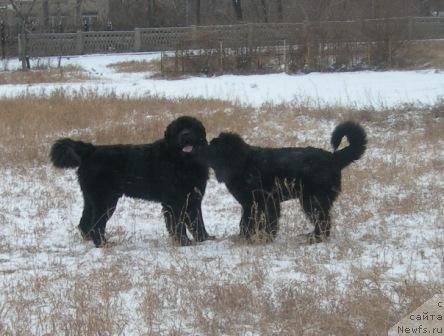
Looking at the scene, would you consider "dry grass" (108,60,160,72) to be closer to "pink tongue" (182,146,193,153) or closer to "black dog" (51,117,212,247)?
"black dog" (51,117,212,247)

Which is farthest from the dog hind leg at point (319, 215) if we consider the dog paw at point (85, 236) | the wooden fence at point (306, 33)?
the wooden fence at point (306, 33)

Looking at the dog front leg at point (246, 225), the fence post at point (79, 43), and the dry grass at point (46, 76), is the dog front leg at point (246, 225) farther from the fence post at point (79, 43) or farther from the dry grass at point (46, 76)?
the fence post at point (79, 43)

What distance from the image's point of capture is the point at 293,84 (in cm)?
1950

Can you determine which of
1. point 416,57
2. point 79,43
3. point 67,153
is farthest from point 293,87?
point 79,43

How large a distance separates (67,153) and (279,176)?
2.16 metres

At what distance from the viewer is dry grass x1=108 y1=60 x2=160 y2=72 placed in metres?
26.2

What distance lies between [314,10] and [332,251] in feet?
66.6

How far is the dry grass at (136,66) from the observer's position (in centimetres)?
2616

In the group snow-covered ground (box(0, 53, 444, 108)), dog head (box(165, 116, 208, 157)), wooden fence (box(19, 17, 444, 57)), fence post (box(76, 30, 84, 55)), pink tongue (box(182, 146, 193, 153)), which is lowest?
pink tongue (box(182, 146, 193, 153))

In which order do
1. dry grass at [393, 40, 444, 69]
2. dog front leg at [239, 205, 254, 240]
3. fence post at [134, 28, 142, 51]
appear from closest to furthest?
dog front leg at [239, 205, 254, 240], dry grass at [393, 40, 444, 69], fence post at [134, 28, 142, 51]

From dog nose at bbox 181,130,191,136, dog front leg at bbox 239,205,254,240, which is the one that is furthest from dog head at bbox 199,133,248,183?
dog front leg at bbox 239,205,254,240

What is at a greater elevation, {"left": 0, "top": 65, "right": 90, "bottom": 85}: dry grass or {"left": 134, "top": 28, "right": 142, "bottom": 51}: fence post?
{"left": 134, "top": 28, "right": 142, "bottom": 51}: fence post

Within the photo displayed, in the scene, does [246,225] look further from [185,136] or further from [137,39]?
[137,39]

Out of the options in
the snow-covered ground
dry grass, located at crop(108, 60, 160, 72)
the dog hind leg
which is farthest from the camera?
dry grass, located at crop(108, 60, 160, 72)
